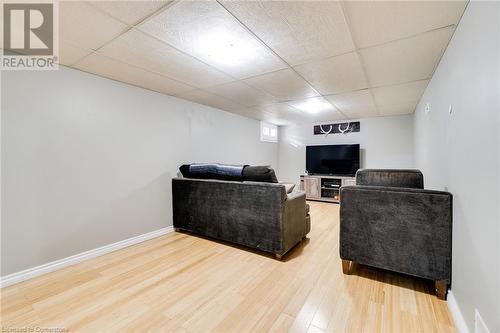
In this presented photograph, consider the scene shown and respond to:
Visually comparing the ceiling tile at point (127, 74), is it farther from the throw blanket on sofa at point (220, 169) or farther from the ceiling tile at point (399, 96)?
the ceiling tile at point (399, 96)

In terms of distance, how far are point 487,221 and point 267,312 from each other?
1.45 metres

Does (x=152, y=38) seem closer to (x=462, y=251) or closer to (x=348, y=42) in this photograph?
(x=348, y=42)

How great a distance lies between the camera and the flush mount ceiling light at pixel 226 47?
1773mm

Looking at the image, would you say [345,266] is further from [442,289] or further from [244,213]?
[244,213]

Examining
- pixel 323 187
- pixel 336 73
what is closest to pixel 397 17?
pixel 336 73

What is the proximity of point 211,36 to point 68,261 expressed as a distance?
2744 mm

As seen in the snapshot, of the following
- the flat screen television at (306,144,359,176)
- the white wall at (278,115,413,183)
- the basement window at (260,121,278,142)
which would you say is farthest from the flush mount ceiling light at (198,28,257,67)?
the white wall at (278,115,413,183)

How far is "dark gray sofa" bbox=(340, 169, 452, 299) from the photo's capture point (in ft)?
5.58

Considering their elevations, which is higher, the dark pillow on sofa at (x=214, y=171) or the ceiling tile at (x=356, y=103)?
the ceiling tile at (x=356, y=103)

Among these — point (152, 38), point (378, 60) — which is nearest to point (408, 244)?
point (378, 60)

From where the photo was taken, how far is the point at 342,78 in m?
2.72

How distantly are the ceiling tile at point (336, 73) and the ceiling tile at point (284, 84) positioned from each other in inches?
4.8

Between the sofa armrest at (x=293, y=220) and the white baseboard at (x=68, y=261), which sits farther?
the sofa armrest at (x=293, y=220)

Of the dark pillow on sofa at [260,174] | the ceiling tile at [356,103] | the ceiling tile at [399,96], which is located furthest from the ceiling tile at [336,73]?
the dark pillow on sofa at [260,174]
